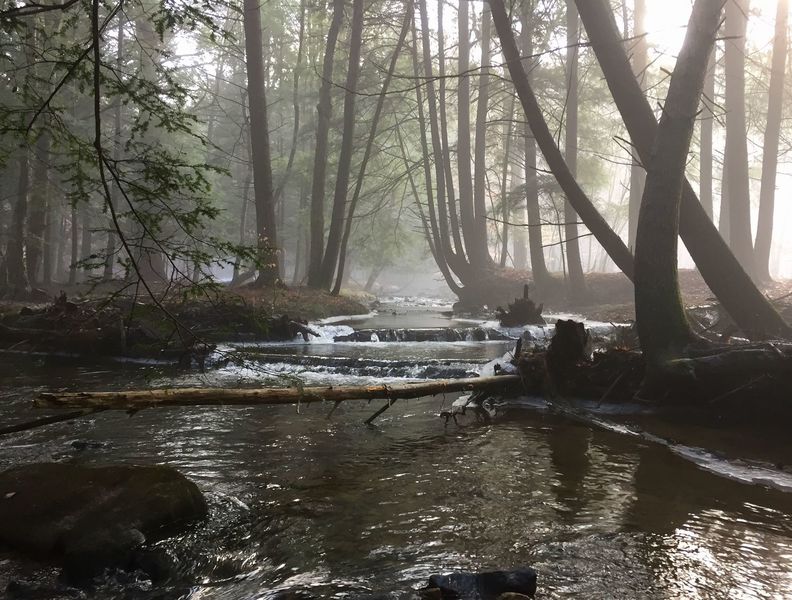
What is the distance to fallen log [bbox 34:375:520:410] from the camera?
3.93m

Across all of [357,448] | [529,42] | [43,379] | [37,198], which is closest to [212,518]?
[357,448]

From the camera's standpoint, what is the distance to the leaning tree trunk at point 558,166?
830 cm

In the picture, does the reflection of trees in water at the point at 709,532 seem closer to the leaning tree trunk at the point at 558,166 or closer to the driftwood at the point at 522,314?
the leaning tree trunk at the point at 558,166

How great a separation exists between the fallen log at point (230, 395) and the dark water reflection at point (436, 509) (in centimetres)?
25

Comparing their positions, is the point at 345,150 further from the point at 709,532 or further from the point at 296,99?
the point at 709,532

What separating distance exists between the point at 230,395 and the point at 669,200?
5228mm

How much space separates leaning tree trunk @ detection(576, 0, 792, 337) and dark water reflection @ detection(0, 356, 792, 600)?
3.10 metres

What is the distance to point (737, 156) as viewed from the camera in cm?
1970

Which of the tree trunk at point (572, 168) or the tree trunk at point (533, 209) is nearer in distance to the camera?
the tree trunk at point (533, 209)

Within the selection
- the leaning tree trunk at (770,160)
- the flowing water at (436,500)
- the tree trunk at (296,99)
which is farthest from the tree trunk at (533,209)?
the flowing water at (436,500)

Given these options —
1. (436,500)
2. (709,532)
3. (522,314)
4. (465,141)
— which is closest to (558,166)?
(436,500)

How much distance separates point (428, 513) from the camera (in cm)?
405

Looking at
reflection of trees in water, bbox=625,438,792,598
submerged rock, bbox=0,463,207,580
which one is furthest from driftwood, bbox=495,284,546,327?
submerged rock, bbox=0,463,207,580

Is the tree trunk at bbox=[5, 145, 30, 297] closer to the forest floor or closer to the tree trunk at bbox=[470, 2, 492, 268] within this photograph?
the tree trunk at bbox=[470, 2, 492, 268]
